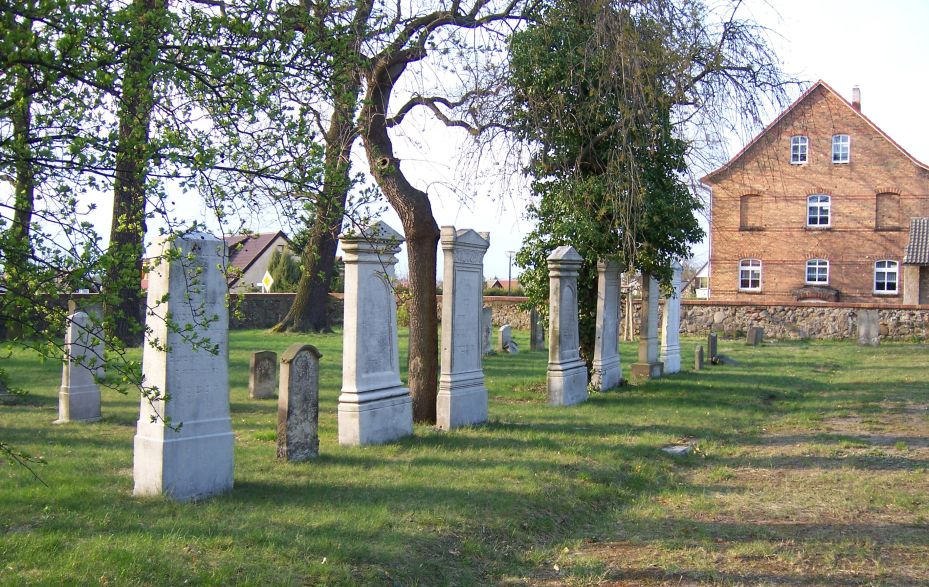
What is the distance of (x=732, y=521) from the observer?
7.36m

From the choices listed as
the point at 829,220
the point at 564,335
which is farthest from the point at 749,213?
the point at 564,335

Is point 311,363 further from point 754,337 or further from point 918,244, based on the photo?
point 918,244

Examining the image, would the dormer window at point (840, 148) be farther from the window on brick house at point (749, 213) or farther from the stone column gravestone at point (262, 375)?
the stone column gravestone at point (262, 375)

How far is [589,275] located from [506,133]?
5002 mm

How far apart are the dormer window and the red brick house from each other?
0.05 metres

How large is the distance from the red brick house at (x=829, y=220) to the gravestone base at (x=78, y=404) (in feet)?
109

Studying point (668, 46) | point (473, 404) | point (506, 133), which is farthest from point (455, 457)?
point (668, 46)

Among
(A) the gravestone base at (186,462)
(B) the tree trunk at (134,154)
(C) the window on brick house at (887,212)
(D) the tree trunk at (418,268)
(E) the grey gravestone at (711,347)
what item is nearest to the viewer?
(B) the tree trunk at (134,154)

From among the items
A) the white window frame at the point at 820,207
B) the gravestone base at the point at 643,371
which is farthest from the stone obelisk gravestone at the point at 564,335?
the white window frame at the point at 820,207

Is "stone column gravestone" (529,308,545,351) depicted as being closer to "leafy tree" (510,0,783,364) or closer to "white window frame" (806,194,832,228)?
"leafy tree" (510,0,783,364)

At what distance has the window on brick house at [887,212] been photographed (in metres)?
40.1

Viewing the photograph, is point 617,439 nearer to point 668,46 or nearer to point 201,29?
point 668,46

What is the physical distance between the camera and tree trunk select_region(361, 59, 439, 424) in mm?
11000

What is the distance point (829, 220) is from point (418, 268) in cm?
3541
